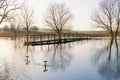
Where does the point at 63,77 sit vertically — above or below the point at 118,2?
below

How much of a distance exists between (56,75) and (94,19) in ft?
207

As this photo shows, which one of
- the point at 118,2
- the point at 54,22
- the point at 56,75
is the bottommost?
the point at 56,75

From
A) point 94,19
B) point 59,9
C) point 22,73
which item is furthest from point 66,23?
point 22,73

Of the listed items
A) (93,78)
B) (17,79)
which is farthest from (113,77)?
(17,79)

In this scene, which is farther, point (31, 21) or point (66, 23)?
point (66, 23)

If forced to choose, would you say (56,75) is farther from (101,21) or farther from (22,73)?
(101,21)

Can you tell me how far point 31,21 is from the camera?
59344mm

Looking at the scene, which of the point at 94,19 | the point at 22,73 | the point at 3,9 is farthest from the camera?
the point at 94,19

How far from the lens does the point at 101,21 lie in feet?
238

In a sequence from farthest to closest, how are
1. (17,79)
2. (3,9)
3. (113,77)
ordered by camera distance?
1. (3,9)
2. (113,77)
3. (17,79)

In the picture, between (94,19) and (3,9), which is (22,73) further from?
(94,19)

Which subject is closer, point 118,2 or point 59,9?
point 59,9

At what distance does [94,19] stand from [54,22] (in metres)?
16.7

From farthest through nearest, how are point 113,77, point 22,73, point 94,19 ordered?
1. point 94,19
2. point 22,73
3. point 113,77
